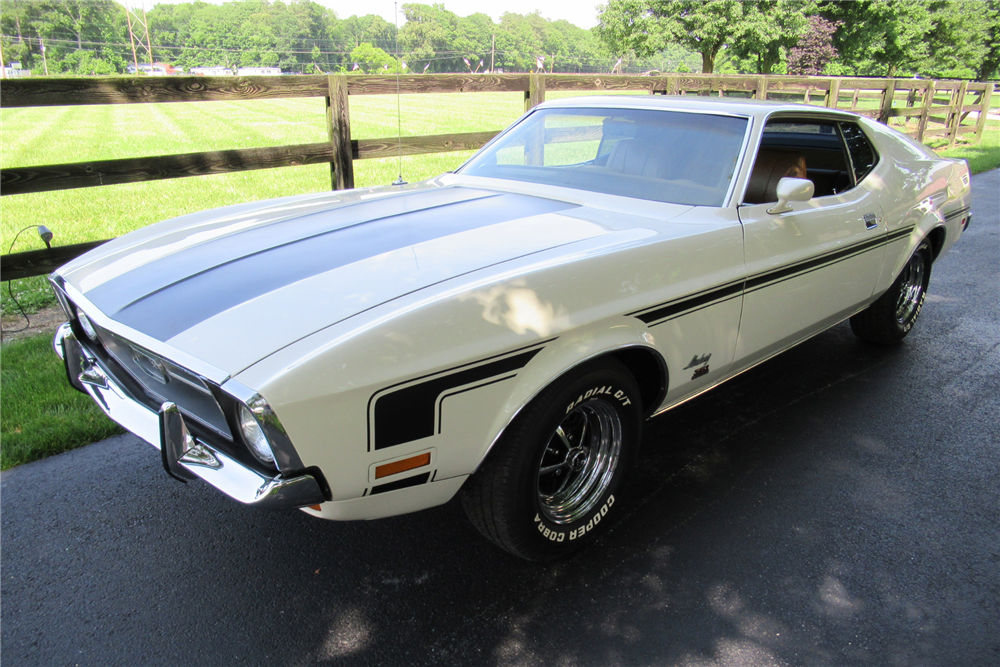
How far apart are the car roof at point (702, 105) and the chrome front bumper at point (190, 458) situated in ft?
8.05

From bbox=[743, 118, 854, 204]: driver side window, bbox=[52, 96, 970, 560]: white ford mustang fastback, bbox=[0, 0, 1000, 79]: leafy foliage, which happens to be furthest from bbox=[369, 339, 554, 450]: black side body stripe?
bbox=[0, 0, 1000, 79]: leafy foliage

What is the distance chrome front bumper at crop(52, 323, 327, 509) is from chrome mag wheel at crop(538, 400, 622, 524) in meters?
0.89

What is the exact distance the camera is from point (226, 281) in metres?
2.19

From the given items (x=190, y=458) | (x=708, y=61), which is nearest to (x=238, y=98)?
(x=190, y=458)

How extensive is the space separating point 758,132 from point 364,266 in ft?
6.12

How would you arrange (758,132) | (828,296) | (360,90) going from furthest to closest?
(360,90), (828,296), (758,132)

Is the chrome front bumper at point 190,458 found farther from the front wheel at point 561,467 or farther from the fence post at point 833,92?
the fence post at point 833,92

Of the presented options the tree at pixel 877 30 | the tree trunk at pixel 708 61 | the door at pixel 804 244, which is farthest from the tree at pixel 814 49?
the door at pixel 804 244

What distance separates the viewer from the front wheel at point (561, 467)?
2068mm

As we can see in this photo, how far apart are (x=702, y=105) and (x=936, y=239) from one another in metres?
2.21

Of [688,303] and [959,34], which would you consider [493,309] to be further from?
[959,34]

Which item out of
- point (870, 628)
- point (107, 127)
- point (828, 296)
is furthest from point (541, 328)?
point (107, 127)

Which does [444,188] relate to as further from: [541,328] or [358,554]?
[358,554]

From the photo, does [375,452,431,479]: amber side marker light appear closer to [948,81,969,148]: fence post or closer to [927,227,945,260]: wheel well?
[927,227,945,260]: wheel well
